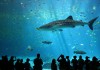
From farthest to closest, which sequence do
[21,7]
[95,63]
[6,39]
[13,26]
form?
[13,26] → [6,39] → [21,7] → [95,63]

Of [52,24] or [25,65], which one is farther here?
[52,24]

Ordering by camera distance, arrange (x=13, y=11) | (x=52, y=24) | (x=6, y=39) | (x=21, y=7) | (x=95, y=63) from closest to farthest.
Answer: (x=95, y=63)
(x=52, y=24)
(x=21, y=7)
(x=13, y=11)
(x=6, y=39)

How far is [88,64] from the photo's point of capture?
759 cm

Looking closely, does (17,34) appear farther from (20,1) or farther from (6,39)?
(20,1)

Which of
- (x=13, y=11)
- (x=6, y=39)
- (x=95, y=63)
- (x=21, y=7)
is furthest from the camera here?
(x=6, y=39)

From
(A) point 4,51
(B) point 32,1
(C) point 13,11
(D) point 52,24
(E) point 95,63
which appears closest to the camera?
(E) point 95,63

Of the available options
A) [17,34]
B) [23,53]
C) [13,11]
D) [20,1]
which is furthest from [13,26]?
[20,1]

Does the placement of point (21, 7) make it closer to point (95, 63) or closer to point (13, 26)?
point (13, 26)

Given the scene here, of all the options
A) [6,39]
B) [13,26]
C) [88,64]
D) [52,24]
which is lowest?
[88,64]

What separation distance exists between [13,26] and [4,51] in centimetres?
818

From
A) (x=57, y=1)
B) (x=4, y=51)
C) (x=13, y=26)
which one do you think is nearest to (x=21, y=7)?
(x=57, y=1)

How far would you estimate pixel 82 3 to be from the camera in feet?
90.9

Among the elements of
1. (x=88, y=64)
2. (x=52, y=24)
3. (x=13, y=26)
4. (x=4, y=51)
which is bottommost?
(x=88, y=64)

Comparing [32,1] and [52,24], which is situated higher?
[32,1]
